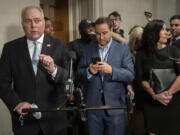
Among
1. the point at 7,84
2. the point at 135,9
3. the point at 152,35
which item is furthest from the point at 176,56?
the point at 135,9

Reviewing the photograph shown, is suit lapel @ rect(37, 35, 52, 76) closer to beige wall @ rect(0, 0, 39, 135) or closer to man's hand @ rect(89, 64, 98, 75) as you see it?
man's hand @ rect(89, 64, 98, 75)

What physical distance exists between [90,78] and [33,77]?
2.02 ft

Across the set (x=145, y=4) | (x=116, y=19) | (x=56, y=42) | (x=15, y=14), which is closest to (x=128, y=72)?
A: (x=56, y=42)

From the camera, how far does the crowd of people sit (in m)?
1.96

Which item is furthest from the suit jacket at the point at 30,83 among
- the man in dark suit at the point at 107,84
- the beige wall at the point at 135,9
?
the beige wall at the point at 135,9

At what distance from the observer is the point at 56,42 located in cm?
206

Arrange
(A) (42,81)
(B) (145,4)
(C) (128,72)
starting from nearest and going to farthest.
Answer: (A) (42,81) → (C) (128,72) → (B) (145,4)

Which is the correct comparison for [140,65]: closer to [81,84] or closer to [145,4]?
[81,84]

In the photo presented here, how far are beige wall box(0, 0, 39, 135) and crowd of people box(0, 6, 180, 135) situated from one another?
83 centimetres

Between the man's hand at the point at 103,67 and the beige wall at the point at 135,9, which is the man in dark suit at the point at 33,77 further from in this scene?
the beige wall at the point at 135,9

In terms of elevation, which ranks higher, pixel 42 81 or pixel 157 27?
pixel 157 27

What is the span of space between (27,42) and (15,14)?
4.81 ft

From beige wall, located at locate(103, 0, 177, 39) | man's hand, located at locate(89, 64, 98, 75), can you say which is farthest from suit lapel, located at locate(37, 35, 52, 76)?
beige wall, located at locate(103, 0, 177, 39)

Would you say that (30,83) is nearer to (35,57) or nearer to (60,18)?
(35,57)
